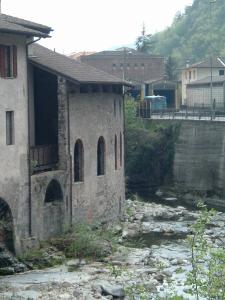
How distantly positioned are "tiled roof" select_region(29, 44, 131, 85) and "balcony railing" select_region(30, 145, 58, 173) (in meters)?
3.51

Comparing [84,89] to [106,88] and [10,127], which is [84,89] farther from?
[10,127]

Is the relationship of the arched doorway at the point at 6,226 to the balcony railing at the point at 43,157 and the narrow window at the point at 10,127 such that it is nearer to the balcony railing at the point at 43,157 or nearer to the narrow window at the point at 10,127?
the narrow window at the point at 10,127

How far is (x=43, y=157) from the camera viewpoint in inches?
1660

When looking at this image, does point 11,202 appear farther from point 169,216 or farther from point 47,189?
point 169,216

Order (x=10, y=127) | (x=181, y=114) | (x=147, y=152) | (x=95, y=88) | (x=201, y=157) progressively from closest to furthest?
(x=10, y=127)
(x=95, y=88)
(x=201, y=157)
(x=147, y=152)
(x=181, y=114)

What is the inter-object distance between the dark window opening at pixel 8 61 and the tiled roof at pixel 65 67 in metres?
4.17

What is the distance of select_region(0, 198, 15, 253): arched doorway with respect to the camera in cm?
3781

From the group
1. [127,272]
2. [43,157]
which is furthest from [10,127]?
[127,272]

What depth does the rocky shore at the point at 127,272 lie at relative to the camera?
32.3 m

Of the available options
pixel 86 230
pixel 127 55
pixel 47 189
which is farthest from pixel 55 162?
pixel 127 55

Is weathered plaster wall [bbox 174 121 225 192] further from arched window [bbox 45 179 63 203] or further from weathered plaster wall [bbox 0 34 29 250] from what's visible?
weathered plaster wall [bbox 0 34 29 250]

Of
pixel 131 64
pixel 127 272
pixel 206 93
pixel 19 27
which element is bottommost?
pixel 127 272

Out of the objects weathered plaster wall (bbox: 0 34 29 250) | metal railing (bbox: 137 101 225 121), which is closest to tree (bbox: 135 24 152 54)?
metal railing (bbox: 137 101 225 121)

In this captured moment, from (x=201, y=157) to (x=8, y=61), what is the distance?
109 feet
